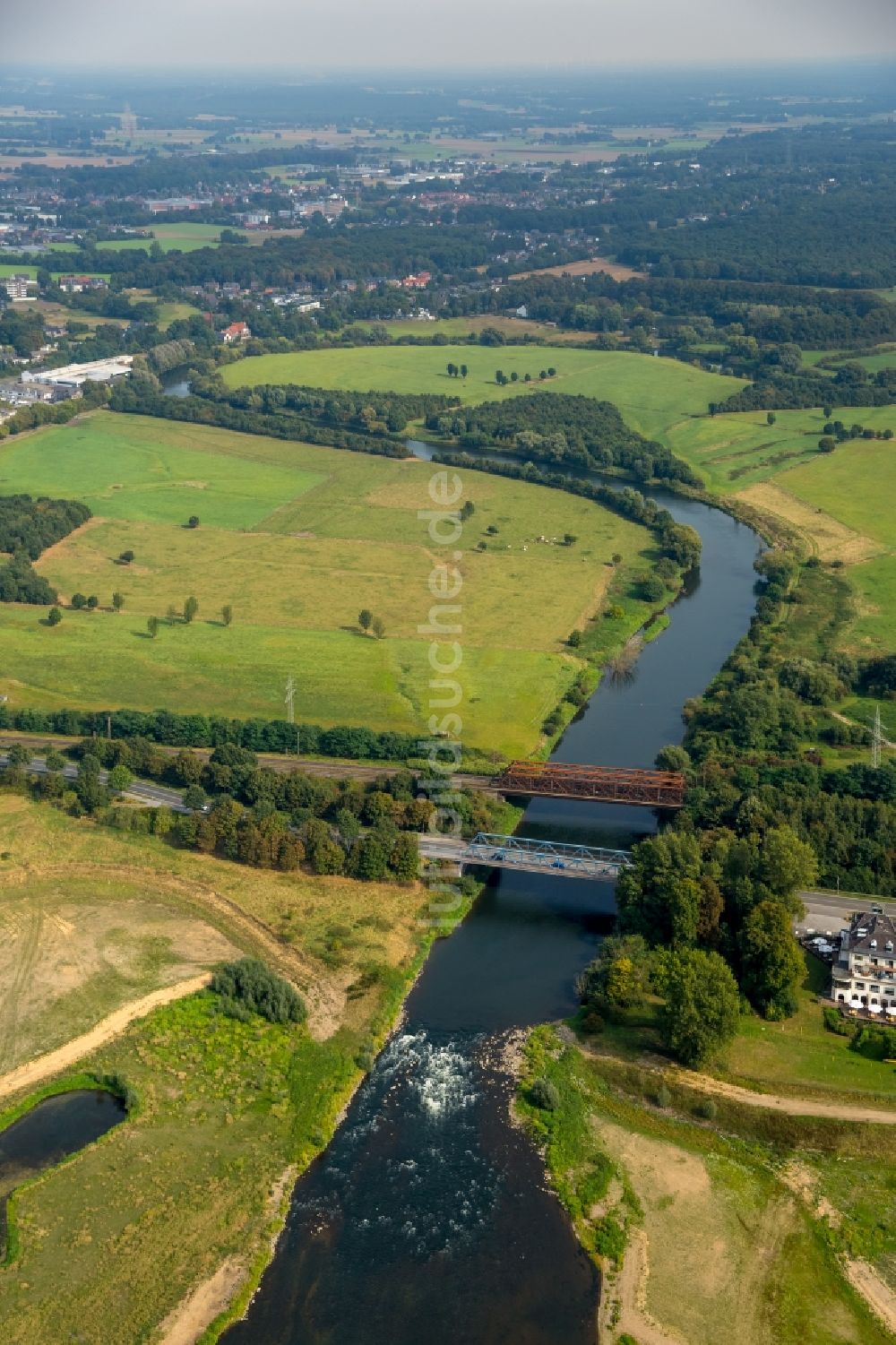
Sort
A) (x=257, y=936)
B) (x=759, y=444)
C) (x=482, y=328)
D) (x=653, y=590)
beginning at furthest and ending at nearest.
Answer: (x=482, y=328) < (x=759, y=444) < (x=653, y=590) < (x=257, y=936)

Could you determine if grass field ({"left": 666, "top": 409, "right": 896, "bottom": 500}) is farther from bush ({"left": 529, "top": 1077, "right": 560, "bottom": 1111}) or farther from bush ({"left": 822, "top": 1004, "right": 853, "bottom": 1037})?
bush ({"left": 529, "top": 1077, "right": 560, "bottom": 1111})

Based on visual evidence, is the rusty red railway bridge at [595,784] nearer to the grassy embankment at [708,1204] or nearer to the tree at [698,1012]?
the tree at [698,1012]

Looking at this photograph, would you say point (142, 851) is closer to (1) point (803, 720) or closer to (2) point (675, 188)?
(1) point (803, 720)

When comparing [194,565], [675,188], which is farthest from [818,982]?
[675,188]

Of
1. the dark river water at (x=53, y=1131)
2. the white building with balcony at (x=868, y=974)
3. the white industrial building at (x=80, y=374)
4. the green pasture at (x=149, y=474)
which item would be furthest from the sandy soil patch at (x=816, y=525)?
the white industrial building at (x=80, y=374)

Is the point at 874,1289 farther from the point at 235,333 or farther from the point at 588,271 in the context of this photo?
the point at 588,271

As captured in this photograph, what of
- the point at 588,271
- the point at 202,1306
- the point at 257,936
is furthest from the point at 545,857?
the point at 588,271
